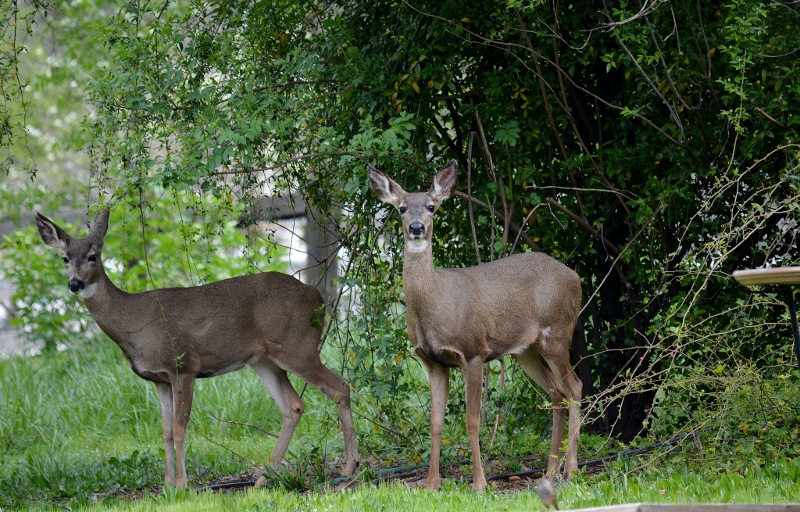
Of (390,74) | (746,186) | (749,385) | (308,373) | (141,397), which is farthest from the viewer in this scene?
(141,397)

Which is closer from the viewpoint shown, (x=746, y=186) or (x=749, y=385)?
(x=749, y=385)

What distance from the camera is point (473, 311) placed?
6156 millimetres

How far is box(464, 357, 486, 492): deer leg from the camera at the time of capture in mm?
6031

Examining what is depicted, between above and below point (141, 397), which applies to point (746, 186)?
above

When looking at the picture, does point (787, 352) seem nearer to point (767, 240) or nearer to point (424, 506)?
point (767, 240)

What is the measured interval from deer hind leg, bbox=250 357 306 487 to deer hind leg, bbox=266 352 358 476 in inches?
11.3

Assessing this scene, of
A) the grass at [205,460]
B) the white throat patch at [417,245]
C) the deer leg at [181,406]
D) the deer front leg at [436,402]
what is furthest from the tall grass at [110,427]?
the white throat patch at [417,245]

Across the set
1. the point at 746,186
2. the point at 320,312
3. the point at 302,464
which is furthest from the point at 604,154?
the point at 302,464

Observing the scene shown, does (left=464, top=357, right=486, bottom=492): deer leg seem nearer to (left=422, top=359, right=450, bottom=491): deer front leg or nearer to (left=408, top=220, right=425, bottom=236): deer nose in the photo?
(left=422, top=359, right=450, bottom=491): deer front leg

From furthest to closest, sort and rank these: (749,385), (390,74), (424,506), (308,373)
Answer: (308,373), (390,74), (749,385), (424,506)

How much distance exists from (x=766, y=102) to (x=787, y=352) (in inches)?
61.3

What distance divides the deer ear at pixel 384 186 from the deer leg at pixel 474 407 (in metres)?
1.08

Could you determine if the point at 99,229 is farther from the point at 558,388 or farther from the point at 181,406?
the point at 558,388

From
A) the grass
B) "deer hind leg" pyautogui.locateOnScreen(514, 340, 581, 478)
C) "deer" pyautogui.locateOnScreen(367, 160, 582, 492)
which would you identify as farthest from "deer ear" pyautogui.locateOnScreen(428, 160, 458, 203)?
the grass
